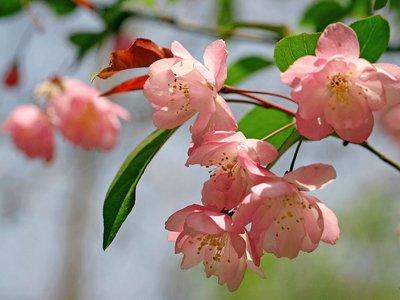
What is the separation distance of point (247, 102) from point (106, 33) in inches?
42.9

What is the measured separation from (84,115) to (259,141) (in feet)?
4.10

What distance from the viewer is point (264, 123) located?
1.23 meters

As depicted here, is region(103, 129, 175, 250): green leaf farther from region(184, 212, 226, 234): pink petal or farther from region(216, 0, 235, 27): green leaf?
region(216, 0, 235, 27): green leaf

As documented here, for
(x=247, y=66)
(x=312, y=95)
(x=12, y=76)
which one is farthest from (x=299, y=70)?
(x=12, y=76)

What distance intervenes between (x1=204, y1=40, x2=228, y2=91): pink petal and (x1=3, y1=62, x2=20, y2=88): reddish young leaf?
4.94 ft

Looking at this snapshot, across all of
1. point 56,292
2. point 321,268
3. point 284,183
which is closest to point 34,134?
point 284,183

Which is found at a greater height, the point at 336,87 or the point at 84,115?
the point at 336,87

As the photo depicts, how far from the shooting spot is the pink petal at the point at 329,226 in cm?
99

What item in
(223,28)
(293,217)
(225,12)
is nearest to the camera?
(293,217)

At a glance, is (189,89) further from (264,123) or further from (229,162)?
(264,123)

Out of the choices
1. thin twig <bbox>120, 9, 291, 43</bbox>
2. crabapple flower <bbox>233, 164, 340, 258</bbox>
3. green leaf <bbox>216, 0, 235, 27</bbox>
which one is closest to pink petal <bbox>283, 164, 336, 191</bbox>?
crabapple flower <bbox>233, 164, 340, 258</bbox>

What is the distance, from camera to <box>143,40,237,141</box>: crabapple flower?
3.14 feet

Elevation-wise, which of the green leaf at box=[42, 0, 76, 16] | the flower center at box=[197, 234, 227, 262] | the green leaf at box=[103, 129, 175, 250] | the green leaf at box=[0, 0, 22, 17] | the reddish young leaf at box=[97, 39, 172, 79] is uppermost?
the reddish young leaf at box=[97, 39, 172, 79]

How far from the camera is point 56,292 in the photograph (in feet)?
25.1
